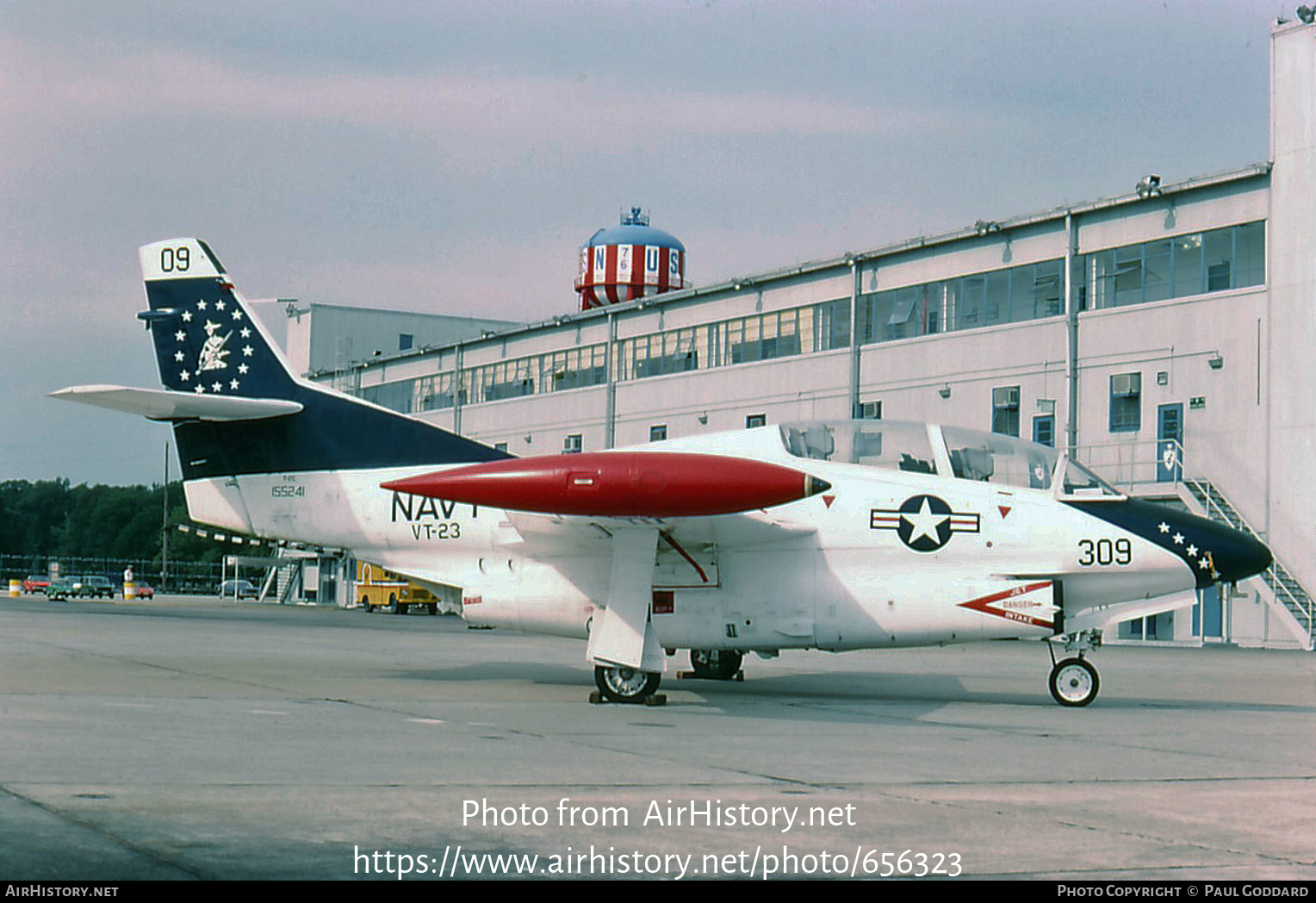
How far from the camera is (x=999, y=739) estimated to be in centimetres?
1172

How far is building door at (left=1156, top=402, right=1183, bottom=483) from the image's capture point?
3638cm

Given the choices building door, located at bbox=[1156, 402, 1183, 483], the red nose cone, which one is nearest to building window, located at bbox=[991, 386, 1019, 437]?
building door, located at bbox=[1156, 402, 1183, 483]

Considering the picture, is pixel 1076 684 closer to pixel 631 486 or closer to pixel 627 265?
pixel 631 486

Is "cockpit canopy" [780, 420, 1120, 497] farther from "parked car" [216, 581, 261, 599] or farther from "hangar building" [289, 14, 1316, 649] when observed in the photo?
"parked car" [216, 581, 261, 599]

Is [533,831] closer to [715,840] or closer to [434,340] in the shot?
[715,840]

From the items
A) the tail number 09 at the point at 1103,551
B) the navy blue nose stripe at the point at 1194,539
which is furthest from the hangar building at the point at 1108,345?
the tail number 09 at the point at 1103,551

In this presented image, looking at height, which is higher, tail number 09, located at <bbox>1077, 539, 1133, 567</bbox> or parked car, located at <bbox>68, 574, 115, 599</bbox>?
tail number 09, located at <bbox>1077, 539, 1133, 567</bbox>

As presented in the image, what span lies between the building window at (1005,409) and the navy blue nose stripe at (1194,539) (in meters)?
24.8

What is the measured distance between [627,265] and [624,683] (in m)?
46.0

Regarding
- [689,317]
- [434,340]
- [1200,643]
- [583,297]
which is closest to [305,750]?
[1200,643]

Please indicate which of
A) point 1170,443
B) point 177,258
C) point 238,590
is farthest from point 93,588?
point 177,258

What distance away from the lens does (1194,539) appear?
14.7m

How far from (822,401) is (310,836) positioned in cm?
3997

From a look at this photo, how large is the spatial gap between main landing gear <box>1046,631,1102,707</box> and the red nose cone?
13.5ft
